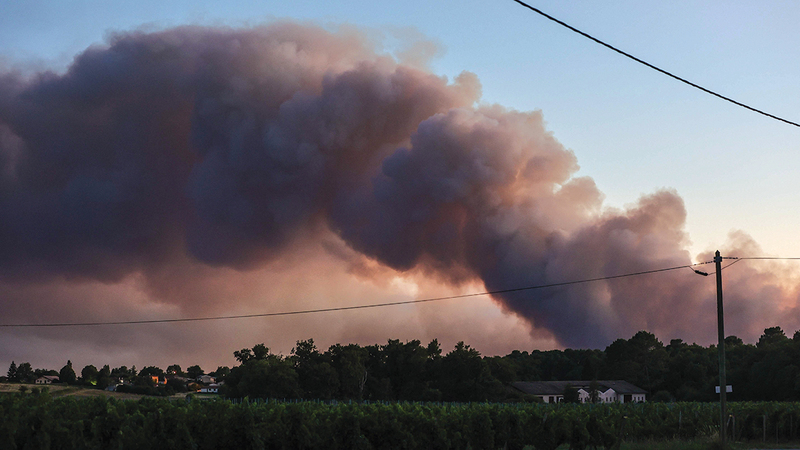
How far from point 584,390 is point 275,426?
112166 millimetres

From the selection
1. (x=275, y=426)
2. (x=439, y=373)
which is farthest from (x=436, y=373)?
(x=275, y=426)

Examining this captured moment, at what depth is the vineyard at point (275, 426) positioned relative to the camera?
29.6m

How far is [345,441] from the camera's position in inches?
1299

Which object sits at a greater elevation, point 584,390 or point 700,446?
point 700,446

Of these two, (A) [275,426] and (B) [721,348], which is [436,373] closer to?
(B) [721,348]

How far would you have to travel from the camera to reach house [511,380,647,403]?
124 m

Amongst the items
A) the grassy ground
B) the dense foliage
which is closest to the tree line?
the dense foliage

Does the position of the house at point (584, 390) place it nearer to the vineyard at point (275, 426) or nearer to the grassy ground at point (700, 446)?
the grassy ground at point (700, 446)

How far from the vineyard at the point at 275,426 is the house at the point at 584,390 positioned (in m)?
85.4

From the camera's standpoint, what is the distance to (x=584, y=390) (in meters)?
134

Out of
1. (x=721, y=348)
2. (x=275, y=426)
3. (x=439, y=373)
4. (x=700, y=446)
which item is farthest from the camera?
(x=439, y=373)

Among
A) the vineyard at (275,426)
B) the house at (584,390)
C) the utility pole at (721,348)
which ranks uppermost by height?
the utility pole at (721,348)

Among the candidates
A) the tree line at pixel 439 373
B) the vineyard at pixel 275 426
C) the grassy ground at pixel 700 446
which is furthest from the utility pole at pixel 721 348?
the tree line at pixel 439 373

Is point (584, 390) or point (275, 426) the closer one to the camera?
point (275, 426)
